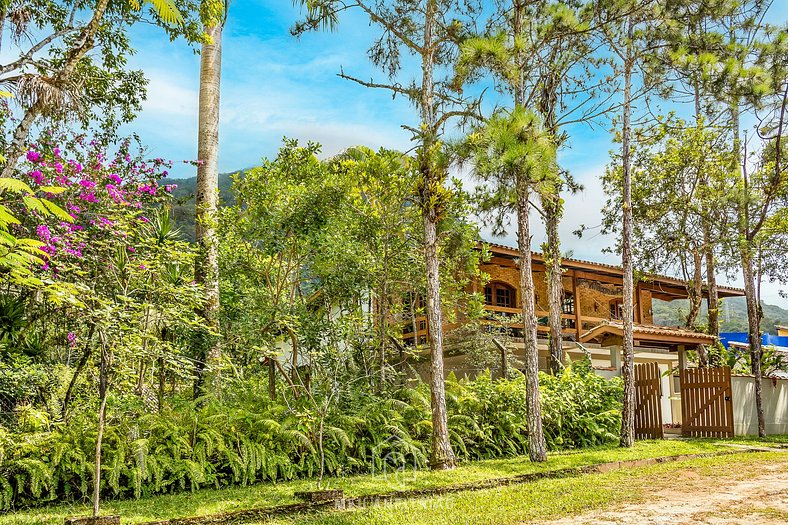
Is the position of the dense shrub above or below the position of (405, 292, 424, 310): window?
below

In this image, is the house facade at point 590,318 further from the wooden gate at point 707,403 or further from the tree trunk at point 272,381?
the tree trunk at point 272,381

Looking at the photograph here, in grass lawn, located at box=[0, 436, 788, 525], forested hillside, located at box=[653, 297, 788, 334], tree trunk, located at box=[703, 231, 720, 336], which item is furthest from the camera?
forested hillside, located at box=[653, 297, 788, 334]

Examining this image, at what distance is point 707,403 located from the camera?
15.6 m

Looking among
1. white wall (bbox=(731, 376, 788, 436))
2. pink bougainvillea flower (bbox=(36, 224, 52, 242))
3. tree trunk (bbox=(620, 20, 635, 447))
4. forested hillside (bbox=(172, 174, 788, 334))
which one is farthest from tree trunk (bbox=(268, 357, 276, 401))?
white wall (bbox=(731, 376, 788, 436))

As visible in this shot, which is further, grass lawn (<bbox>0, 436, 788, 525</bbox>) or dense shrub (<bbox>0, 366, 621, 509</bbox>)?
dense shrub (<bbox>0, 366, 621, 509</bbox>)

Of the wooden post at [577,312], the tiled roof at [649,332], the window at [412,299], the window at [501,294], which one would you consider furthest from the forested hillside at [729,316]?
the window at [412,299]

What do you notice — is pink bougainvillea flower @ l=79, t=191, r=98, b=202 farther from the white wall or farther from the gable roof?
the white wall

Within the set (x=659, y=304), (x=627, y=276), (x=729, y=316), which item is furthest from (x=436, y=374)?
(x=659, y=304)

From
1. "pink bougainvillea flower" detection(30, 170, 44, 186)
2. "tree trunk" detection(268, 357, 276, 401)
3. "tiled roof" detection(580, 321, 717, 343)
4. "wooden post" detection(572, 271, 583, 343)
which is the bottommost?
"tree trunk" detection(268, 357, 276, 401)

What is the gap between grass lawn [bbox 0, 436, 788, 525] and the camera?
7.05 meters

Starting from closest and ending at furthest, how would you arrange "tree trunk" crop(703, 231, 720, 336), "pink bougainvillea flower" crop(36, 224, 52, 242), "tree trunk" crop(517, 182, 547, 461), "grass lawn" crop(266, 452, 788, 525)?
"grass lawn" crop(266, 452, 788, 525) < "pink bougainvillea flower" crop(36, 224, 52, 242) < "tree trunk" crop(517, 182, 547, 461) < "tree trunk" crop(703, 231, 720, 336)

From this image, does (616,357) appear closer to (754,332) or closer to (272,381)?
(754,332)

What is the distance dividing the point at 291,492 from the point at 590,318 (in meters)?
15.7

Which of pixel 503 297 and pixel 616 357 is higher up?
pixel 503 297
